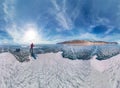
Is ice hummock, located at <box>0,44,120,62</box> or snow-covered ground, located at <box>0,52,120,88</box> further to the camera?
ice hummock, located at <box>0,44,120,62</box>

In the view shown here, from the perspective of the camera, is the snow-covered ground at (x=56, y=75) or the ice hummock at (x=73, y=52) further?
the ice hummock at (x=73, y=52)

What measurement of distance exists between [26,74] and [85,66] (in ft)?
11.9

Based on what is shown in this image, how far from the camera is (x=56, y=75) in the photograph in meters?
9.19

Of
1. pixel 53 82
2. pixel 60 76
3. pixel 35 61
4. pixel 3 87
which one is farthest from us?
pixel 35 61

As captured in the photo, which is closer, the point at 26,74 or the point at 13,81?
the point at 13,81

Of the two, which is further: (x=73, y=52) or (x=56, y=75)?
(x=73, y=52)

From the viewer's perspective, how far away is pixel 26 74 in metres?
9.16

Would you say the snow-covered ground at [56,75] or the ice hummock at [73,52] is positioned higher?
the ice hummock at [73,52]

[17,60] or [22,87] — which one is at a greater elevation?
[17,60]

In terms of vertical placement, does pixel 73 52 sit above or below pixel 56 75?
above

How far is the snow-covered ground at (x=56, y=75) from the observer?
7848 millimetres

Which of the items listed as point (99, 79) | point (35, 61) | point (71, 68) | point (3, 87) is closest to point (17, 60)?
point (35, 61)

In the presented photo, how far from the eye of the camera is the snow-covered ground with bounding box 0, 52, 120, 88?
25.7 feet

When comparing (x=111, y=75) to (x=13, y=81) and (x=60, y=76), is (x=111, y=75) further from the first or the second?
(x=13, y=81)
